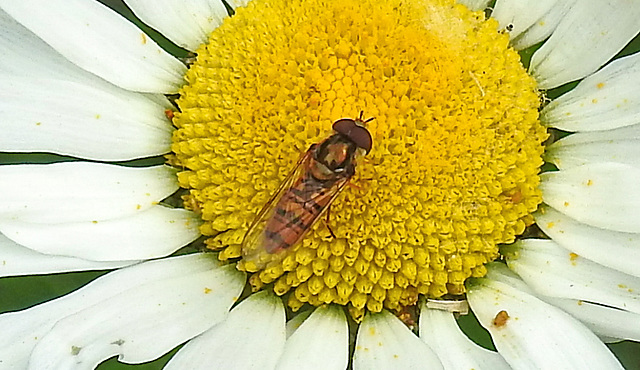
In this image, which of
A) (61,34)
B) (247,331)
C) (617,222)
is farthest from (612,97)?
(61,34)

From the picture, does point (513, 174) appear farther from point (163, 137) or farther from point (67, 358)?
point (67, 358)

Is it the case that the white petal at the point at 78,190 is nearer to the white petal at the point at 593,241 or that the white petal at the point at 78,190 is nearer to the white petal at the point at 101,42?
the white petal at the point at 101,42

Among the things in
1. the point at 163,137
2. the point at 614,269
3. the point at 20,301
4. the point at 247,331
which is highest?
the point at 614,269

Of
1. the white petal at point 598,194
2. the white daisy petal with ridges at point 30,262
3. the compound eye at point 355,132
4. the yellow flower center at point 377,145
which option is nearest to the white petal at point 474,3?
the yellow flower center at point 377,145

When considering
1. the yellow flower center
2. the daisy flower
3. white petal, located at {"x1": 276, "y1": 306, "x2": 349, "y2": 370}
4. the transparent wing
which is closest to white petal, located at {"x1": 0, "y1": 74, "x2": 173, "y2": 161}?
the daisy flower

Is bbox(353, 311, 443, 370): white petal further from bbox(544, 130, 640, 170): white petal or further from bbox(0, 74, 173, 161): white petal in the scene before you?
bbox(0, 74, 173, 161): white petal

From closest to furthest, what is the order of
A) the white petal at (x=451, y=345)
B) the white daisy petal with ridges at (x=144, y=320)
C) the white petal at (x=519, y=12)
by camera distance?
the white daisy petal with ridges at (x=144, y=320)
the white petal at (x=451, y=345)
the white petal at (x=519, y=12)
